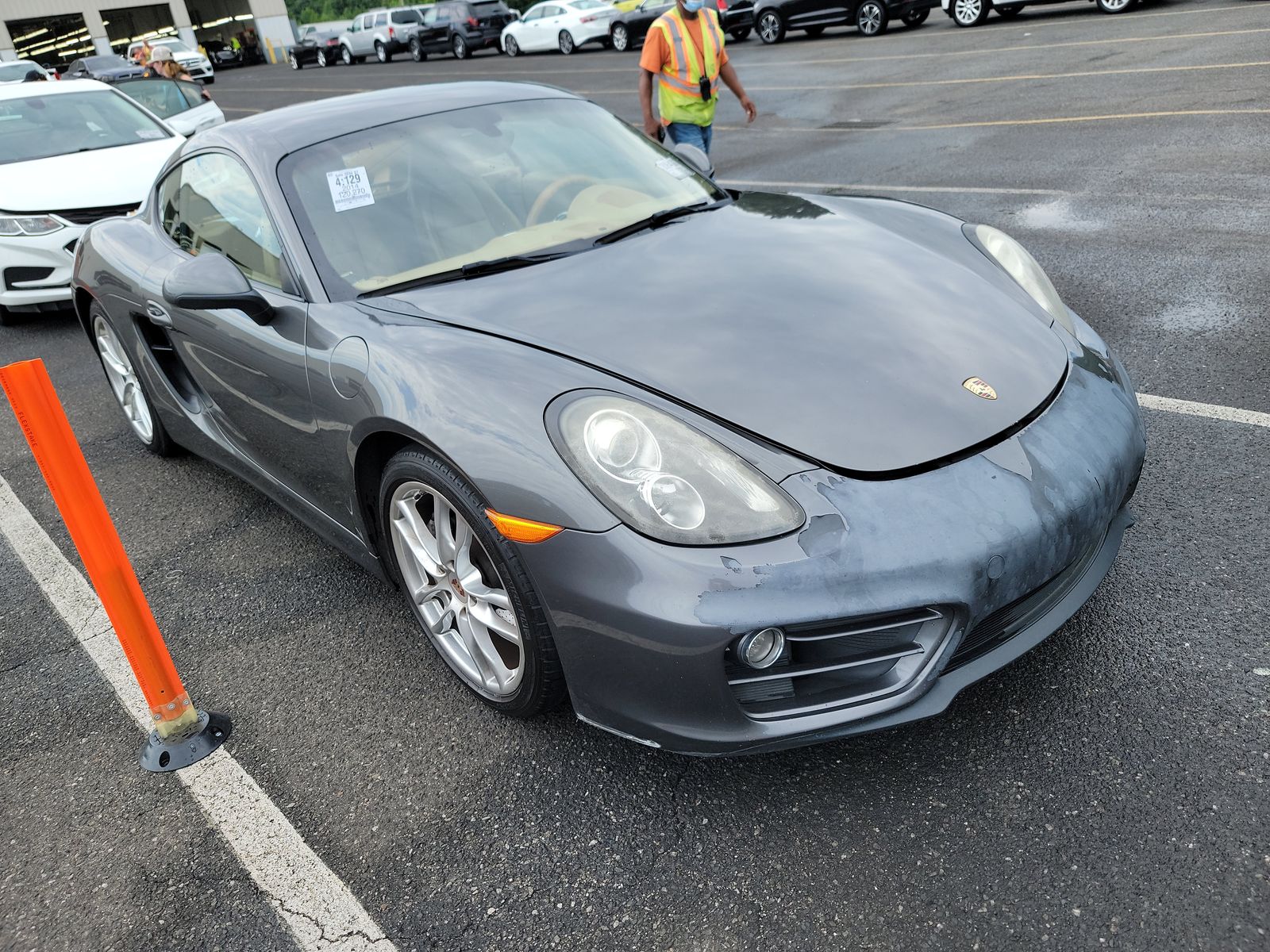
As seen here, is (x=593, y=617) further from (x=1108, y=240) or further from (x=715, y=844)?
(x=1108, y=240)

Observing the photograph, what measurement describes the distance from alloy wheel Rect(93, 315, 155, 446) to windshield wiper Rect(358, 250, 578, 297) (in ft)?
6.49

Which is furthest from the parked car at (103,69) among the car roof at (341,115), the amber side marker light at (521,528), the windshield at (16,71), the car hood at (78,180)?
the amber side marker light at (521,528)

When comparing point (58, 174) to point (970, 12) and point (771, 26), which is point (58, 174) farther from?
point (771, 26)

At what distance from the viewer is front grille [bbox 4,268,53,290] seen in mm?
6703

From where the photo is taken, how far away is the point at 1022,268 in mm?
3084

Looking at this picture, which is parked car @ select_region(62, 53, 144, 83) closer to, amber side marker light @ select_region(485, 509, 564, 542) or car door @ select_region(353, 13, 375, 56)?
car door @ select_region(353, 13, 375, 56)

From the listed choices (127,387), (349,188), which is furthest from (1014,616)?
(127,387)

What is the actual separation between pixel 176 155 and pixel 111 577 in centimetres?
222

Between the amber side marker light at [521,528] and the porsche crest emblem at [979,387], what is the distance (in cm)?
102

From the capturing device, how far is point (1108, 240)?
232 inches

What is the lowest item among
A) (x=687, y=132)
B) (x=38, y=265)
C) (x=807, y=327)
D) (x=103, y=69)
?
(x=103, y=69)

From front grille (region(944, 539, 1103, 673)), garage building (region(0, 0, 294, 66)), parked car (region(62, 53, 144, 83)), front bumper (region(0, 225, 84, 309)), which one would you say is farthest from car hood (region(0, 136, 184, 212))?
garage building (region(0, 0, 294, 66))

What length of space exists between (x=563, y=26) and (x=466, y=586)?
2499 cm

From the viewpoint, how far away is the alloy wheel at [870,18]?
18422mm
